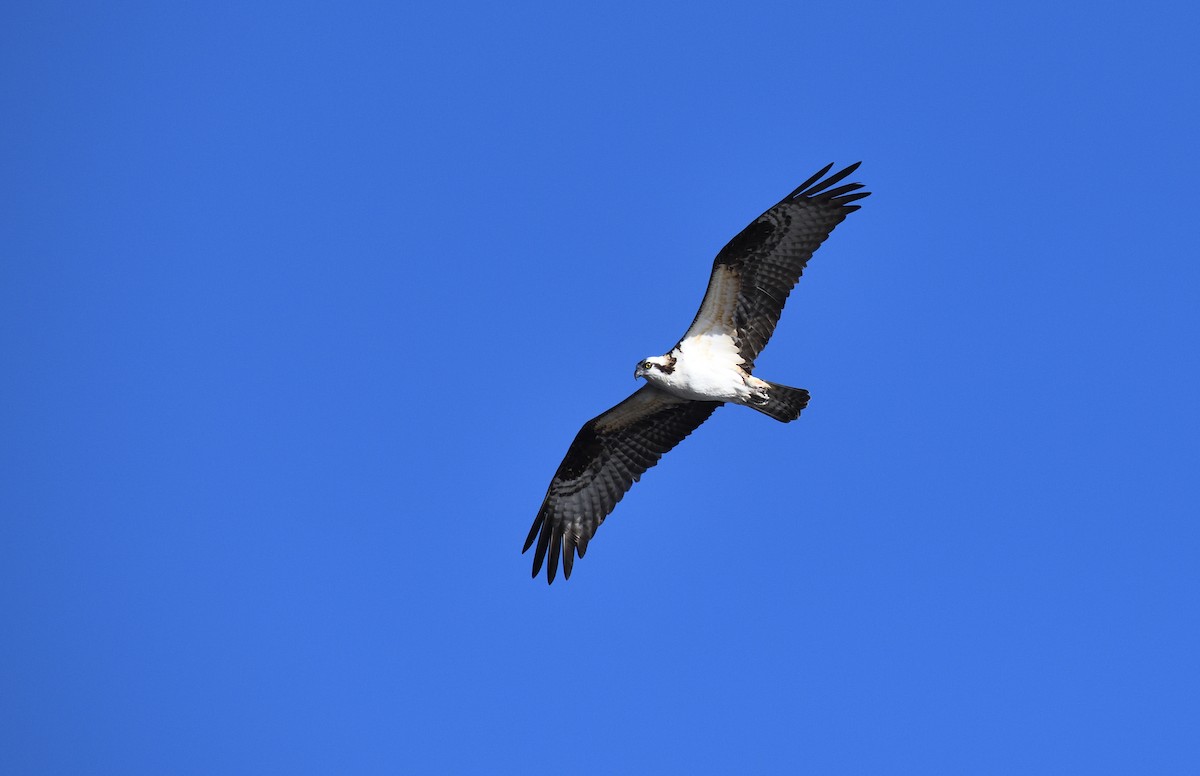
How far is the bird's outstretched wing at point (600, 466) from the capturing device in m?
16.5

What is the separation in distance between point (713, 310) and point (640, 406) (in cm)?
155

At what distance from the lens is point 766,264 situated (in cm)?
1561

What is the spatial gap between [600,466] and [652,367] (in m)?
1.98

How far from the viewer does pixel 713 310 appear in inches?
618

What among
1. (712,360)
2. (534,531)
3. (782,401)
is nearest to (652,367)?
(712,360)

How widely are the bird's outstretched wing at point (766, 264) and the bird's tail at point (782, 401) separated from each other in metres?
0.38

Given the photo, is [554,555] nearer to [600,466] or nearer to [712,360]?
[600,466]

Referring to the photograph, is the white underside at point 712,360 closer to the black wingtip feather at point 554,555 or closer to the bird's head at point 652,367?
the bird's head at point 652,367

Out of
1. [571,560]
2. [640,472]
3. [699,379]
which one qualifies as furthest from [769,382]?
[571,560]

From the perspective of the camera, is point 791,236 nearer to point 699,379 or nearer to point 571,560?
point 699,379

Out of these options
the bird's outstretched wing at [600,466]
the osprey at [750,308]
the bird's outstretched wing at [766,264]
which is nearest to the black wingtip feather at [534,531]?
the bird's outstretched wing at [600,466]

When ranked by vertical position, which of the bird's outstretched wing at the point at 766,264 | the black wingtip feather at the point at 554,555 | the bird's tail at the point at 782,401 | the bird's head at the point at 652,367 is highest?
the bird's outstretched wing at the point at 766,264

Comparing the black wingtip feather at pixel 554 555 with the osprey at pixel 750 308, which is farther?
the black wingtip feather at pixel 554 555

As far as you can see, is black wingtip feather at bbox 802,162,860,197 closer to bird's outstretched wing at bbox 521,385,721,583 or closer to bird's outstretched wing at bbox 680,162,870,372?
bird's outstretched wing at bbox 680,162,870,372
